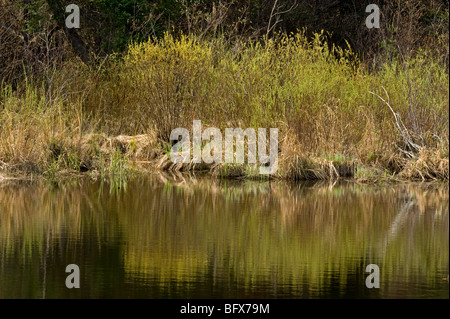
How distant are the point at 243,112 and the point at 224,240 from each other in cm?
789

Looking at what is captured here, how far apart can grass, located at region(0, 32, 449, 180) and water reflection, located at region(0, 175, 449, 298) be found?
1265mm

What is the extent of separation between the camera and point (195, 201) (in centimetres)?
1277

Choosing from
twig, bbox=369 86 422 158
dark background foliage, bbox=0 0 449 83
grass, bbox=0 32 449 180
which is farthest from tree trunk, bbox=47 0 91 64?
twig, bbox=369 86 422 158

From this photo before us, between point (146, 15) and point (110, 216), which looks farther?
point (146, 15)

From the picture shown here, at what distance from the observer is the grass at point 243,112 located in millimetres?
15641

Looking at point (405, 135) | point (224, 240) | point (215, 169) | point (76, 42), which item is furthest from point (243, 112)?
point (224, 240)

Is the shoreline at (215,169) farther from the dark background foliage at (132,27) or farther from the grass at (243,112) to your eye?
the dark background foliage at (132,27)

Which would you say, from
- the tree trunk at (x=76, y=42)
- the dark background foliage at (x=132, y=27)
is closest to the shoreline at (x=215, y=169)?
the dark background foliage at (x=132, y=27)

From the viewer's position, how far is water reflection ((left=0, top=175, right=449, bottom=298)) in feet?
24.1

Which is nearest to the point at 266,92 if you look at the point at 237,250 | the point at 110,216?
the point at 110,216

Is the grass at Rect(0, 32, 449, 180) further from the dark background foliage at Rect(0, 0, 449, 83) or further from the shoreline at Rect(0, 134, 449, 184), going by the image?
the dark background foliage at Rect(0, 0, 449, 83)

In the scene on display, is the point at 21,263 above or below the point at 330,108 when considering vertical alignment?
below

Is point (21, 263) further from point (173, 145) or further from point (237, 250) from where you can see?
point (173, 145)

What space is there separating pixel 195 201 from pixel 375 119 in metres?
5.04
